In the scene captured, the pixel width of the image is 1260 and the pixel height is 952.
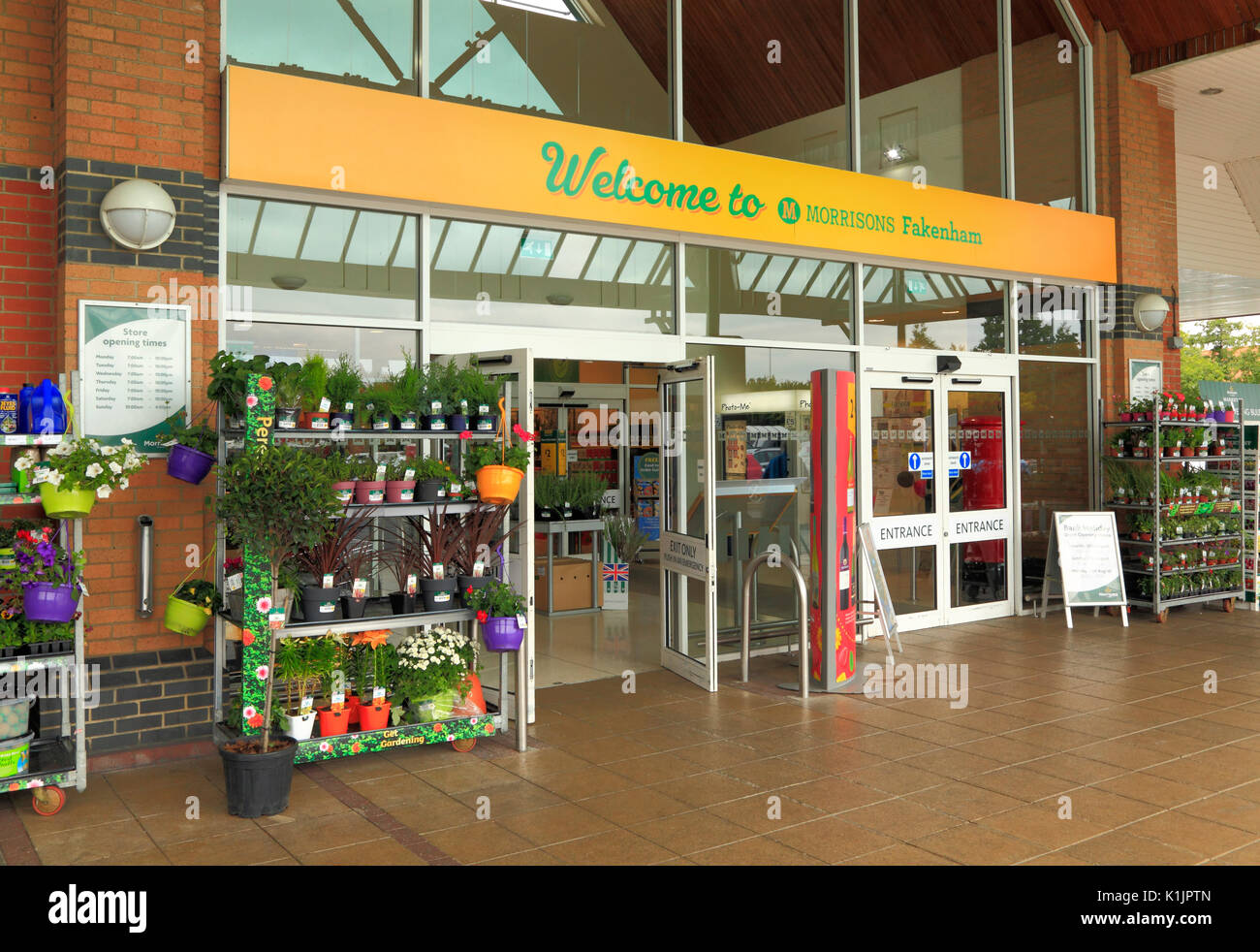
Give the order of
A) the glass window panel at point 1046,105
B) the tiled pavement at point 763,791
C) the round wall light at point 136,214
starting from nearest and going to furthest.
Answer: the tiled pavement at point 763,791
the round wall light at point 136,214
the glass window panel at point 1046,105

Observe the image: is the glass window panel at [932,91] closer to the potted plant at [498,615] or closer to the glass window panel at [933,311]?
the glass window panel at [933,311]

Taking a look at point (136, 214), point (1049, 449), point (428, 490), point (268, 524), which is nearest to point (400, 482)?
point (428, 490)

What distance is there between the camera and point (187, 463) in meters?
4.77

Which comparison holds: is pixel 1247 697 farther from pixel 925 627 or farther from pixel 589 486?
pixel 589 486

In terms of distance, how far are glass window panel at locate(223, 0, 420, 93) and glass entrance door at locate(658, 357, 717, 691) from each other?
2.53 metres

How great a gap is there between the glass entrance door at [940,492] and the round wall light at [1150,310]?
5.60ft

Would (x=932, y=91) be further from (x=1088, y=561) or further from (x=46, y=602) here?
(x=46, y=602)

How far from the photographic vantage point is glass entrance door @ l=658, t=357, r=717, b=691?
21.4 feet

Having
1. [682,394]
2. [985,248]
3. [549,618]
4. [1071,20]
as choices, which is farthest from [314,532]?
[1071,20]

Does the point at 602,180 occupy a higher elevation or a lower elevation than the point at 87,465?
higher

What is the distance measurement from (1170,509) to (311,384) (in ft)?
24.2

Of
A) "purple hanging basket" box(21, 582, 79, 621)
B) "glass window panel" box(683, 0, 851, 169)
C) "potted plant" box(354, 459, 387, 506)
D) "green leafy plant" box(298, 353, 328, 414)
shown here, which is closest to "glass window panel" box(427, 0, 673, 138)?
"glass window panel" box(683, 0, 851, 169)

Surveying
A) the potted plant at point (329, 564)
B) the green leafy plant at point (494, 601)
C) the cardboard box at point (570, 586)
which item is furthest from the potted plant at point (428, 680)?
the cardboard box at point (570, 586)

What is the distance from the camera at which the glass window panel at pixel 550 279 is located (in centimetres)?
607
